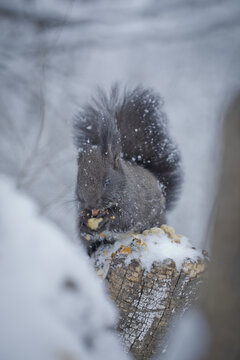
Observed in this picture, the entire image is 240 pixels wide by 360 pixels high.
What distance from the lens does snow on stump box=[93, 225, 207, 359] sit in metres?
1.04

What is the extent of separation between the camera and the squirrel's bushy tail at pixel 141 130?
1.81 meters

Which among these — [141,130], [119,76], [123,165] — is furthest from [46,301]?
[119,76]

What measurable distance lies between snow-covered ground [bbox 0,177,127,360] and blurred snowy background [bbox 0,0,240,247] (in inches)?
65.1

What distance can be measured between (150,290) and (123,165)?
85cm

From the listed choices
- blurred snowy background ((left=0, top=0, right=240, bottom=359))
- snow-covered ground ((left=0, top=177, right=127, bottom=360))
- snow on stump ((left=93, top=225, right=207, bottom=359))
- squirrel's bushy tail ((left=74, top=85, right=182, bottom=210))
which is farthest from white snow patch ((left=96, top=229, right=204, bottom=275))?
blurred snowy background ((left=0, top=0, right=240, bottom=359))

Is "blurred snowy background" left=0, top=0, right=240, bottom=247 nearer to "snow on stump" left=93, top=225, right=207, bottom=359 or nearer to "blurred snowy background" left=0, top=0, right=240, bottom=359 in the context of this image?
"blurred snowy background" left=0, top=0, right=240, bottom=359

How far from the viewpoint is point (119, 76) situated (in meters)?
2.75

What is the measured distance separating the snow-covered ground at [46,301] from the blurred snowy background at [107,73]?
1593 millimetres

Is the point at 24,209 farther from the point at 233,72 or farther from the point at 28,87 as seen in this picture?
the point at 233,72

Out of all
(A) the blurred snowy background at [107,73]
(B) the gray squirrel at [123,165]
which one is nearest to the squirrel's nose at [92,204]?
(B) the gray squirrel at [123,165]

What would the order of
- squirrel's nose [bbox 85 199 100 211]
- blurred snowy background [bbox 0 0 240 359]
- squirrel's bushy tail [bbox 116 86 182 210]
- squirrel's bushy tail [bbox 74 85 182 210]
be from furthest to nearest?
blurred snowy background [bbox 0 0 240 359], squirrel's bushy tail [bbox 116 86 182 210], squirrel's bushy tail [bbox 74 85 182 210], squirrel's nose [bbox 85 199 100 211]

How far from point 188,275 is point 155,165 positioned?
1.07 meters

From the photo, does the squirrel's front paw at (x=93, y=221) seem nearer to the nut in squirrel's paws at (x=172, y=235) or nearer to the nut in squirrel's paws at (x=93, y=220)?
the nut in squirrel's paws at (x=93, y=220)

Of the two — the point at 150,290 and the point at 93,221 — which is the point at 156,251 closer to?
the point at 150,290
